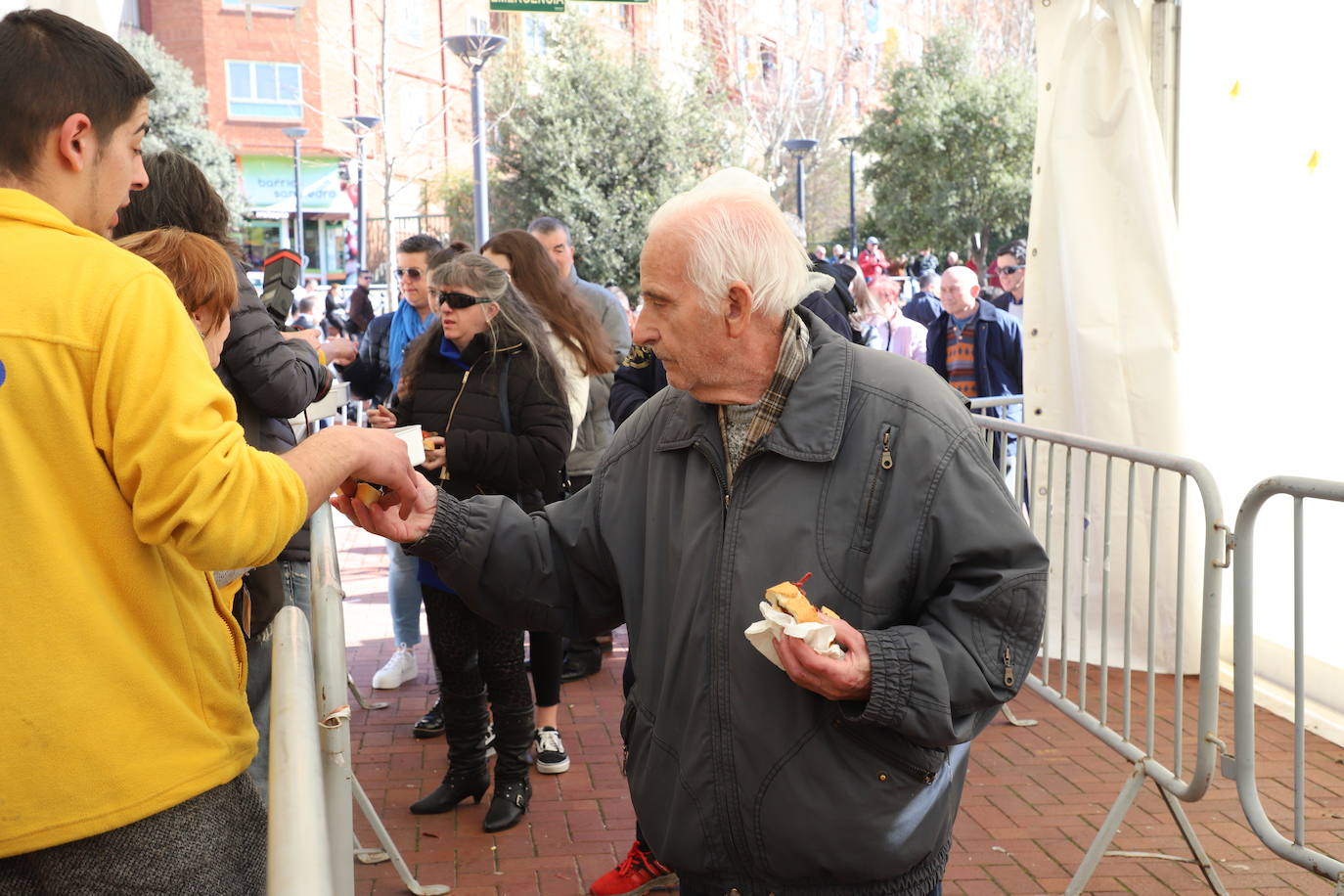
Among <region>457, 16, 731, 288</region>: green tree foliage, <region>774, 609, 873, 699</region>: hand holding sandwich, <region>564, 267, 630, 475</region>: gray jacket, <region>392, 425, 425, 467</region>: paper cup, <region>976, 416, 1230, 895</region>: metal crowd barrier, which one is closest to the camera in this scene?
<region>774, 609, 873, 699</region>: hand holding sandwich

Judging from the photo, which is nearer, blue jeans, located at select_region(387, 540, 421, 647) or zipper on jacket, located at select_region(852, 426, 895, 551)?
zipper on jacket, located at select_region(852, 426, 895, 551)

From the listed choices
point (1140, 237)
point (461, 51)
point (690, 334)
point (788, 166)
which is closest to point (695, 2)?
point (788, 166)

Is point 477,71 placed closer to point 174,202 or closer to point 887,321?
point 887,321

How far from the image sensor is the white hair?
2.21 meters

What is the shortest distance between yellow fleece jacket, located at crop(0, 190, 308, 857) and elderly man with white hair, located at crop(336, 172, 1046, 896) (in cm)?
72

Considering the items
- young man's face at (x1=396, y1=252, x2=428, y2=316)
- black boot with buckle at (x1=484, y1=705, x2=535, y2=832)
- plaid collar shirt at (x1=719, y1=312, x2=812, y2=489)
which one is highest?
young man's face at (x1=396, y1=252, x2=428, y2=316)

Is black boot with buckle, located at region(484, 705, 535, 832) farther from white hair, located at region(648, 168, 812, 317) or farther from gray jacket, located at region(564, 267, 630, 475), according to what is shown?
white hair, located at region(648, 168, 812, 317)

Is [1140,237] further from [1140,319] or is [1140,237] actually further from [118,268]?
[118,268]

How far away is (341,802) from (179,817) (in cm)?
30

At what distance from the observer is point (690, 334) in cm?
224

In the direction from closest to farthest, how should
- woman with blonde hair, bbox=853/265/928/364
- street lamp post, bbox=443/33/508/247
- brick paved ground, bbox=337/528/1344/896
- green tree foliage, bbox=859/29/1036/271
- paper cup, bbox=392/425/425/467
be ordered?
1. paper cup, bbox=392/425/425/467
2. brick paved ground, bbox=337/528/1344/896
3. woman with blonde hair, bbox=853/265/928/364
4. street lamp post, bbox=443/33/508/247
5. green tree foliage, bbox=859/29/1036/271

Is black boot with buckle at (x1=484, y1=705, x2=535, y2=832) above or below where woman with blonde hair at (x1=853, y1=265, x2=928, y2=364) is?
below

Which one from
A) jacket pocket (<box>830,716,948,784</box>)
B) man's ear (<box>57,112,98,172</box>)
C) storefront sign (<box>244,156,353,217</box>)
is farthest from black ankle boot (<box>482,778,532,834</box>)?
storefront sign (<box>244,156,353,217</box>)

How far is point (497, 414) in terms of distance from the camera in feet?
15.0
